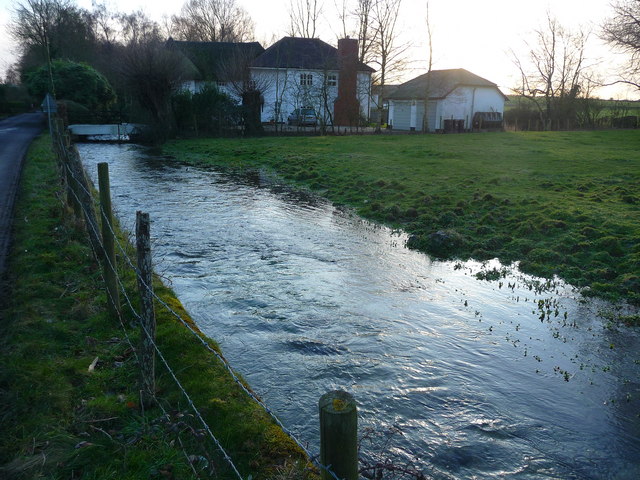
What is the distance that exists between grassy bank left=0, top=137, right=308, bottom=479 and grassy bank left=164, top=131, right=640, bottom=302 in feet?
22.5

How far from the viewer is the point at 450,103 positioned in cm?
4884

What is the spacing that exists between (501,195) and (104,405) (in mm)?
12975

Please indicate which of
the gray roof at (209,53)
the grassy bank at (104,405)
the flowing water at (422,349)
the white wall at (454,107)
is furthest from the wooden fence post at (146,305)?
the gray roof at (209,53)

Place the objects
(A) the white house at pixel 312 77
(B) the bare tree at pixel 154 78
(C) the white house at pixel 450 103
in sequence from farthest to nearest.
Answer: (A) the white house at pixel 312 77
(C) the white house at pixel 450 103
(B) the bare tree at pixel 154 78

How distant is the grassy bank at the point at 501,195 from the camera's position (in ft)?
35.0

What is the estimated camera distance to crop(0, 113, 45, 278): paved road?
10242 millimetres

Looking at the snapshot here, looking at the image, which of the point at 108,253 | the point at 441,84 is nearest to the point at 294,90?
the point at 441,84

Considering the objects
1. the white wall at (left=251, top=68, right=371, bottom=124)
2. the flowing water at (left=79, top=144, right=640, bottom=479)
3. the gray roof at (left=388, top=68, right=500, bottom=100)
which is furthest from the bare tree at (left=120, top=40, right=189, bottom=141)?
Result: the flowing water at (left=79, top=144, right=640, bottom=479)

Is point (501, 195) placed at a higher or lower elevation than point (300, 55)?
lower

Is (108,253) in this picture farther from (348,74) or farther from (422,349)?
(348,74)

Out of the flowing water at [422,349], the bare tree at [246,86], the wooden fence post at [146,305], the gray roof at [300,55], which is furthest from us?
the gray roof at [300,55]

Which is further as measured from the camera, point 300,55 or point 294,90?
point 300,55

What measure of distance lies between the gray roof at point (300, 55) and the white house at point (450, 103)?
5.24 m

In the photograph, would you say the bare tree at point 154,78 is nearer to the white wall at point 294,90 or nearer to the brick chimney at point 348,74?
the white wall at point 294,90
